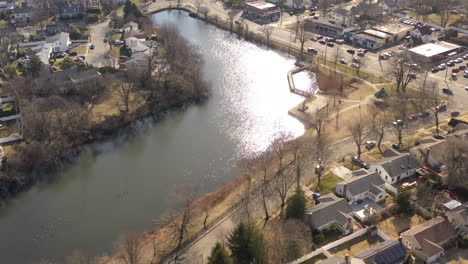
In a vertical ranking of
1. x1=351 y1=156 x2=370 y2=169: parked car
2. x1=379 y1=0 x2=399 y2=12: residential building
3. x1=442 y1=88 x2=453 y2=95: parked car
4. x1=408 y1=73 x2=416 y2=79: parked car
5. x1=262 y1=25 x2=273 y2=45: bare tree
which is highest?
x1=379 y1=0 x2=399 y2=12: residential building

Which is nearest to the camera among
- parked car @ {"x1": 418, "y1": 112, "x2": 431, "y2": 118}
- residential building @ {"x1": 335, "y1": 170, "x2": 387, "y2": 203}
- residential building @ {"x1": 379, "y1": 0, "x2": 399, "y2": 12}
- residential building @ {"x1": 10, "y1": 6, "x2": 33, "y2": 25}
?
residential building @ {"x1": 335, "y1": 170, "x2": 387, "y2": 203}

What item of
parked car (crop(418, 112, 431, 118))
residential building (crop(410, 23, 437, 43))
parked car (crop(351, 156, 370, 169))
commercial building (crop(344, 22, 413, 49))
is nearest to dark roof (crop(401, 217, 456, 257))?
parked car (crop(351, 156, 370, 169))

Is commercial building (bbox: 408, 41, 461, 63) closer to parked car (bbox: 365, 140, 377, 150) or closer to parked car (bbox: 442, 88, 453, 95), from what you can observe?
parked car (bbox: 442, 88, 453, 95)

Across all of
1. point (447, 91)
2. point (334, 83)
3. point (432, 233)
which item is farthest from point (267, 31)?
point (432, 233)

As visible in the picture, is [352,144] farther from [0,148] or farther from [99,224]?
[0,148]

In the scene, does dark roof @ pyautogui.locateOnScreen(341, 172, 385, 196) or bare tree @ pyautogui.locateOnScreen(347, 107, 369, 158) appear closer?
dark roof @ pyautogui.locateOnScreen(341, 172, 385, 196)

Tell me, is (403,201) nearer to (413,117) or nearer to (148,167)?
(413,117)
